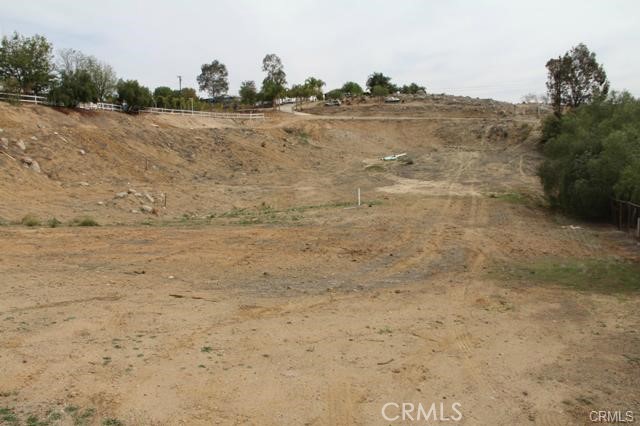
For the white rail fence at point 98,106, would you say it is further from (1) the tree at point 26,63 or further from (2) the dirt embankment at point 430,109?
(2) the dirt embankment at point 430,109

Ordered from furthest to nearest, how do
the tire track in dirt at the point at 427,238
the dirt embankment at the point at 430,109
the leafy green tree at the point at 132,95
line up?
the dirt embankment at the point at 430,109 < the leafy green tree at the point at 132,95 < the tire track in dirt at the point at 427,238

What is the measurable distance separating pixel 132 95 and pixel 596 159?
1503 inches

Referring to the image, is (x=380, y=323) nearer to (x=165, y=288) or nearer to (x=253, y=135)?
(x=165, y=288)

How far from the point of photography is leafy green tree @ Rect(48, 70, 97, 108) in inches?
1544

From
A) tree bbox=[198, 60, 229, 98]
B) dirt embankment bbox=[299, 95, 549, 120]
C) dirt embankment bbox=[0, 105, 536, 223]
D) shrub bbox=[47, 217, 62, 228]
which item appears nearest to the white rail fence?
dirt embankment bbox=[0, 105, 536, 223]

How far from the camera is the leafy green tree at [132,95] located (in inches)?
1842

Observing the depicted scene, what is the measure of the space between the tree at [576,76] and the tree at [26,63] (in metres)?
44.7

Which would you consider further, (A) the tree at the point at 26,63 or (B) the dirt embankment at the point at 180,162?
(A) the tree at the point at 26,63

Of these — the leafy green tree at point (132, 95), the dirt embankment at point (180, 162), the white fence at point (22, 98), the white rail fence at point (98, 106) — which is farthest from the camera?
the leafy green tree at point (132, 95)

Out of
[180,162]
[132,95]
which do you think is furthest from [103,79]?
[180,162]

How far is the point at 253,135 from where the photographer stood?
46406 mm

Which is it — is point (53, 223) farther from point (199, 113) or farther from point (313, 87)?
point (313, 87)

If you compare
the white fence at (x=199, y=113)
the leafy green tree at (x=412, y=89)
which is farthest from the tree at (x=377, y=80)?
the white fence at (x=199, y=113)

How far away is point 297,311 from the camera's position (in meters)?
10.2
